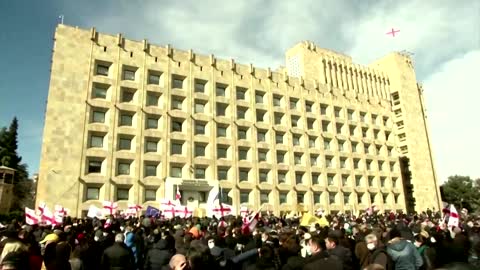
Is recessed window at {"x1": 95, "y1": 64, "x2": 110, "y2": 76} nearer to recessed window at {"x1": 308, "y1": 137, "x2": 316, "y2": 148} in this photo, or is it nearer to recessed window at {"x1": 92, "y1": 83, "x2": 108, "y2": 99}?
recessed window at {"x1": 92, "y1": 83, "x2": 108, "y2": 99}

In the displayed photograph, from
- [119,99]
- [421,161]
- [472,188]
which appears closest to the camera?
[119,99]

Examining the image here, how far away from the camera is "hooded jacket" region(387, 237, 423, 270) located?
6.87m

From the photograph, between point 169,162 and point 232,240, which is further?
point 169,162

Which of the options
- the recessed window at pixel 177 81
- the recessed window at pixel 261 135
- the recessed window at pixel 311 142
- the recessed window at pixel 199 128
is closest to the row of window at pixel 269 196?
the recessed window at pixel 311 142

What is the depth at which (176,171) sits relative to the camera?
39344 mm

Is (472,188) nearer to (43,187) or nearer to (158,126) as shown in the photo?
(158,126)

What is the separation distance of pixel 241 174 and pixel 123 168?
13.4 meters

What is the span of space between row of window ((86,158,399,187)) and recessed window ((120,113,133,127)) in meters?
3.98

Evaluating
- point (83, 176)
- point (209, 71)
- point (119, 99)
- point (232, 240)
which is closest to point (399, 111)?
point (209, 71)

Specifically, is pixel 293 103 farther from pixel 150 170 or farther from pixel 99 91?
pixel 99 91

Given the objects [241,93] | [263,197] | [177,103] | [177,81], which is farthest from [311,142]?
[177,81]

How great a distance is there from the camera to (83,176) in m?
34.2

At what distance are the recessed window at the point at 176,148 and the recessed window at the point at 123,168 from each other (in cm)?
495

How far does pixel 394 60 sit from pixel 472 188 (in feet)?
130
